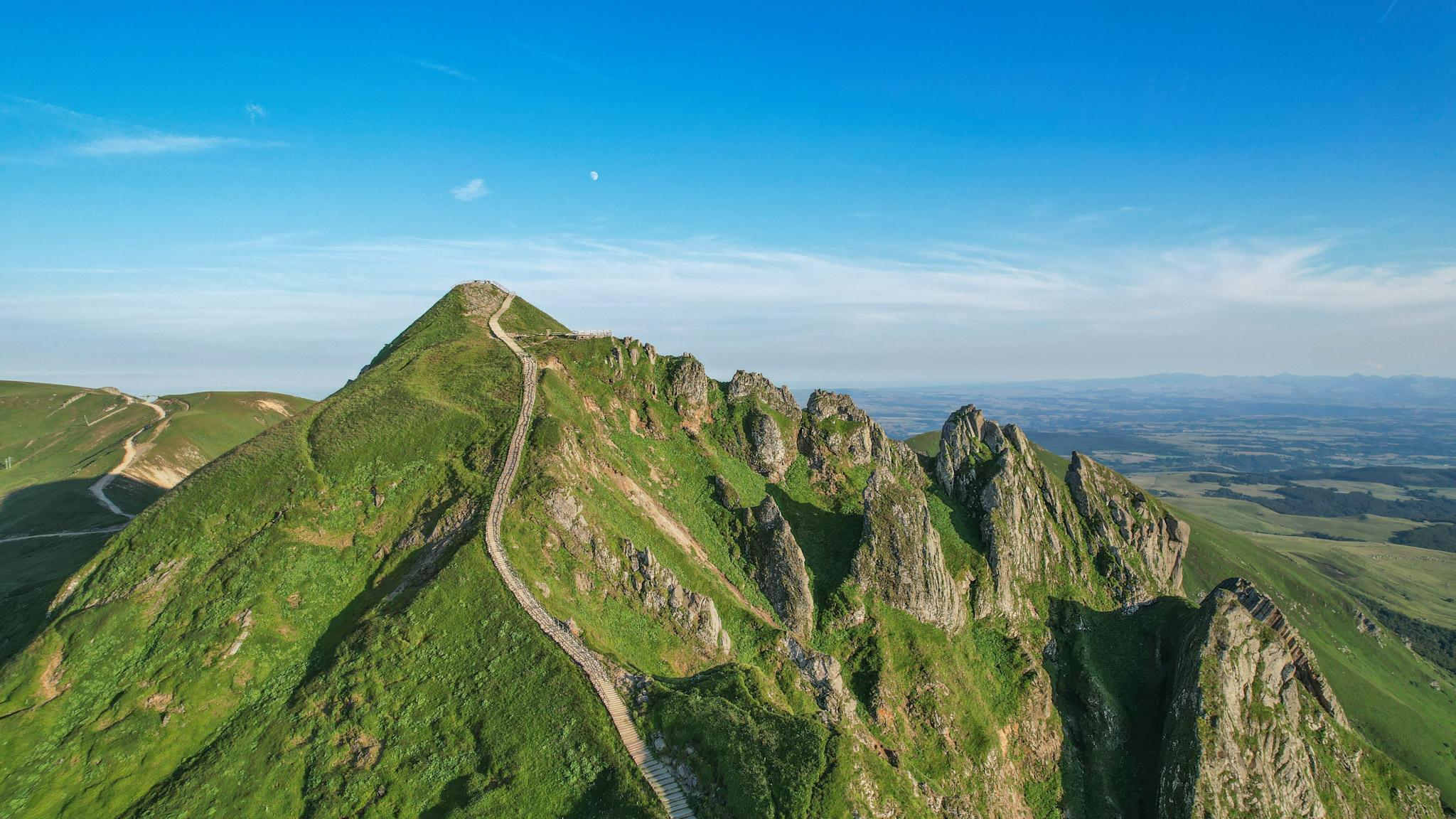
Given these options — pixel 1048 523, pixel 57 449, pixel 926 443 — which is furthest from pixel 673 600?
pixel 57 449

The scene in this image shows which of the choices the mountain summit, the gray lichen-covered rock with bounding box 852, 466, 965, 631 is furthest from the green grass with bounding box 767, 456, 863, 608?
the gray lichen-covered rock with bounding box 852, 466, 965, 631

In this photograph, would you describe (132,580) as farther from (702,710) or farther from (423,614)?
(702,710)

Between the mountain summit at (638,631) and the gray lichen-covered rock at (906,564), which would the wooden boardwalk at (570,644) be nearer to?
the mountain summit at (638,631)

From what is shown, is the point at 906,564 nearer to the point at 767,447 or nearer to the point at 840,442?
the point at 840,442

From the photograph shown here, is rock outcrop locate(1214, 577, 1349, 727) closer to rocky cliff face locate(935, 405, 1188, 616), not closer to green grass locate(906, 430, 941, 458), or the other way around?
rocky cliff face locate(935, 405, 1188, 616)

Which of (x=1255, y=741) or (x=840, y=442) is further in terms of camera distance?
(x=840, y=442)

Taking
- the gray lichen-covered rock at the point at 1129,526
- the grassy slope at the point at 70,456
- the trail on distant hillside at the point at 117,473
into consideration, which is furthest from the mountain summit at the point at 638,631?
the trail on distant hillside at the point at 117,473
